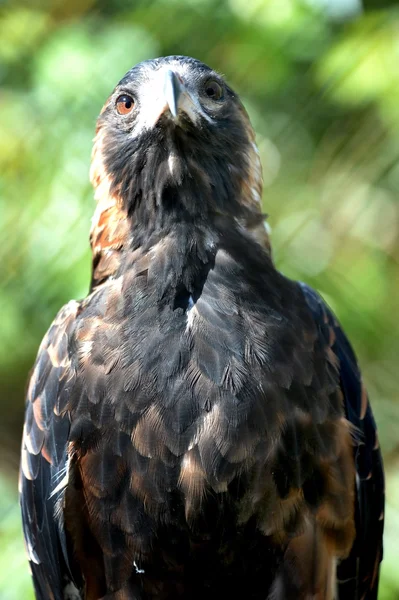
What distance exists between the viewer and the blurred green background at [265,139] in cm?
453

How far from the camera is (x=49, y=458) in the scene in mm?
2818

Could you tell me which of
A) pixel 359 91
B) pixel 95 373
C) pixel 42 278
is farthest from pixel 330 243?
pixel 95 373

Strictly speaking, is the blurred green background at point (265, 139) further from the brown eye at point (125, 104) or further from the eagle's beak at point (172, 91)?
the eagle's beak at point (172, 91)

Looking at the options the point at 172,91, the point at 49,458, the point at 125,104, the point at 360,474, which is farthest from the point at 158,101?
the point at 360,474

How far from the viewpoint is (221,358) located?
2.53 m

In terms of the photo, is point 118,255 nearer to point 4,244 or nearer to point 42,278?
point 42,278

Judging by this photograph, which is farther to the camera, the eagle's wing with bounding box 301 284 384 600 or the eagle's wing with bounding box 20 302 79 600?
the eagle's wing with bounding box 301 284 384 600

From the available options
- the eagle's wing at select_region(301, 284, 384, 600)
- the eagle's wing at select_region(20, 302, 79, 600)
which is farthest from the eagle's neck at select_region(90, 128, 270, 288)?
the eagle's wing at select_region(301, 284, 384, 600)

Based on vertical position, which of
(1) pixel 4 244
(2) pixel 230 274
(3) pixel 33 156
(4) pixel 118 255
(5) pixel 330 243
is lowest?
(2) pixel 230 274

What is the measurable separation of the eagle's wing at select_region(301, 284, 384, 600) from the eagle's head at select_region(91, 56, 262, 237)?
19.0 inches

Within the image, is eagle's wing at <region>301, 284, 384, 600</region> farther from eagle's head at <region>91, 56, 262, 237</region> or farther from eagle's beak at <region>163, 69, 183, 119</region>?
eagle's beak at <region>163, 69, 183, 119</region>

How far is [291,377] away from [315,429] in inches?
7.3

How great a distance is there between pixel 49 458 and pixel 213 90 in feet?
4.54

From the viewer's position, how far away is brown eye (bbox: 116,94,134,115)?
288 cm
